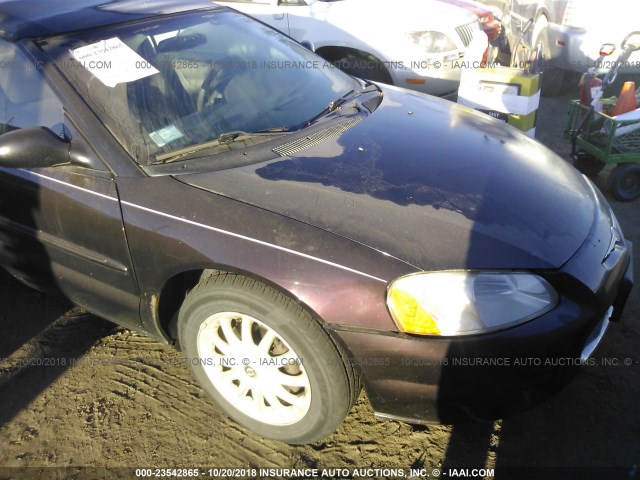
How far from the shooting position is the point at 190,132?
87.4 inches

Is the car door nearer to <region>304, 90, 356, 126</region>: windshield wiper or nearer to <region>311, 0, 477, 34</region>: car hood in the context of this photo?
<region>304, 90, 356, 126</region>: windshield wiper

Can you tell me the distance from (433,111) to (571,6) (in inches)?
176

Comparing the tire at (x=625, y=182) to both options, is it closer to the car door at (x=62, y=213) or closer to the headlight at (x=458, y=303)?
the headlight at (x=458, y=303)

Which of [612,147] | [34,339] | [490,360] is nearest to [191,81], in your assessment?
[34,339]

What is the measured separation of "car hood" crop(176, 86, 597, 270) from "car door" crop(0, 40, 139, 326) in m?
0.37

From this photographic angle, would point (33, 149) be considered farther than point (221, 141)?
No

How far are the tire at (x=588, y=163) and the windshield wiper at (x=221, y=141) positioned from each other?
9.77 feet

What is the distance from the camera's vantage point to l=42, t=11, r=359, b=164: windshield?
7.03ft

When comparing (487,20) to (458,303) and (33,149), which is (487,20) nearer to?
(458,303)

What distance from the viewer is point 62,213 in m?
2.16

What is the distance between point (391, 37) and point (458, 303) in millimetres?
4309

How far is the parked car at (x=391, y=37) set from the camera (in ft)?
17.5

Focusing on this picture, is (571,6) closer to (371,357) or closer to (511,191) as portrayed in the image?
(511,191)

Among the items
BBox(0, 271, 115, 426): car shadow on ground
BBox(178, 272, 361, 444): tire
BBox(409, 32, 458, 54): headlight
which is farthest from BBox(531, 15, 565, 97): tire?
BBox(0, 271, 115, 426): car shadow on ground
